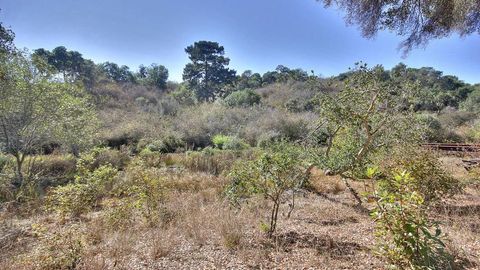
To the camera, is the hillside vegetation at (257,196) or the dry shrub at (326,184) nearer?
the hillside vegetation at (257,196)

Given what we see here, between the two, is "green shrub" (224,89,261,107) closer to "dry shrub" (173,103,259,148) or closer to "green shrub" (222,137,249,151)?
"dry shrub" (173,103,259,148)

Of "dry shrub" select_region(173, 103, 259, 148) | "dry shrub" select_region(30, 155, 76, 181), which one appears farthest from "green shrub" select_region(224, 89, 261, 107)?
"dry shrub" select_region(30, 155, 76, 181)

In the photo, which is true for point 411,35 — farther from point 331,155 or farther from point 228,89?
point 228,89

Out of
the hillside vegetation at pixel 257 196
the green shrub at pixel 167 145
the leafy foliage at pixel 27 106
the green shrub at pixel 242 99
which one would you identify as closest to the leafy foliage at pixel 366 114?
the hillside vegetation at pixel 257 196

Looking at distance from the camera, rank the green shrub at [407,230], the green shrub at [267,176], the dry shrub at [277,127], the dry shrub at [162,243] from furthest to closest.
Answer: the dry shrub at [277,127] → the green shrub at [267,176] → the dry shrub at [162,243] → the green shrub at [407,230]

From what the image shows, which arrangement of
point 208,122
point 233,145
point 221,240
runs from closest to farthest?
point 221,240 < point 233,145 < point 208,122

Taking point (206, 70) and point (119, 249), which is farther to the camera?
point (206, 70)

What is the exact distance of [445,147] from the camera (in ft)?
34.6

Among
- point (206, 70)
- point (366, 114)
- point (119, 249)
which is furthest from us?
point (206, 70)

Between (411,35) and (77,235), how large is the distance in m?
6.36

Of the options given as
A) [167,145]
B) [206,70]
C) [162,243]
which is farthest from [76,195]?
[206,70]

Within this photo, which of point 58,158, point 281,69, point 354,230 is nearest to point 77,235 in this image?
point 354,230

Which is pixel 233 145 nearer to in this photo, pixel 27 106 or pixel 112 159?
pixel 112 159

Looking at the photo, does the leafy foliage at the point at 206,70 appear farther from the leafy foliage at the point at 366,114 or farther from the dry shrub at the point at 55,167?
the leafy foliage at the point at 366,114
